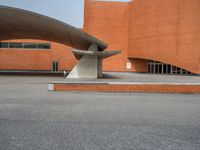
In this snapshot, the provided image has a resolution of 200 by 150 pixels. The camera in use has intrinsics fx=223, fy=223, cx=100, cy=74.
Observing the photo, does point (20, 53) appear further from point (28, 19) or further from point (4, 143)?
point (4, 143)

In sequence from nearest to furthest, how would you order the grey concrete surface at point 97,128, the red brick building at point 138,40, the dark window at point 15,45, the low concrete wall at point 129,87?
the grey concrete surface at point 97,128, the low concrete wall at point 129,87, the red brick building at point 138,40, the dark window at point 15,45

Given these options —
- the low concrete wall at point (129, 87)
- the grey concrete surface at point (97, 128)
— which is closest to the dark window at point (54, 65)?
the low concrete wall at point (129, 87)

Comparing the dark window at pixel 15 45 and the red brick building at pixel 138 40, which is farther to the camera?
the dark window at pixel 15 45

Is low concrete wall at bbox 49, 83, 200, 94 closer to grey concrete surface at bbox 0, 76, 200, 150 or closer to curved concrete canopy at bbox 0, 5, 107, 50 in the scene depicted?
grey concrete surface at bbox 0, 76, 200, 150

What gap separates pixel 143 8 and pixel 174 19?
23.0 ft

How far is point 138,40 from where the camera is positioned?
41.6 metres

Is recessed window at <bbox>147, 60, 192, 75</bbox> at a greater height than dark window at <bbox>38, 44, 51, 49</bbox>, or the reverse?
dark window at <bbox>38, 44, 51, 49</bbox>

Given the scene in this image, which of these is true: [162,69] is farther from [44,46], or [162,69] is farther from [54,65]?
[44,46]

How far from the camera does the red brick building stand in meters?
33.4

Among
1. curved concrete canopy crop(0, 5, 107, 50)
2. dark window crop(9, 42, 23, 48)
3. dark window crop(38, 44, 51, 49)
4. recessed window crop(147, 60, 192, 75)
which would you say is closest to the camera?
curved concrete canopy crop(0, 5, 107, 50)

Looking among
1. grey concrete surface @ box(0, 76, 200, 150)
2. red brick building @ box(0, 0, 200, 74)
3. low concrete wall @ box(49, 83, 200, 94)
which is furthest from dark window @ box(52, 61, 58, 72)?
grey concrete surface @ box(0, 76, 200, 150)

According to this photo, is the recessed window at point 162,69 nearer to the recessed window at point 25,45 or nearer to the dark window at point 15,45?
the recessed window at point 25,45

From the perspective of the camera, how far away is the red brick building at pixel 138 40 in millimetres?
33438

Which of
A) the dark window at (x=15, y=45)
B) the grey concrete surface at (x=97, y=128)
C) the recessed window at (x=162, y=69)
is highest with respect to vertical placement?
the dark window at (x=15, y=45)
